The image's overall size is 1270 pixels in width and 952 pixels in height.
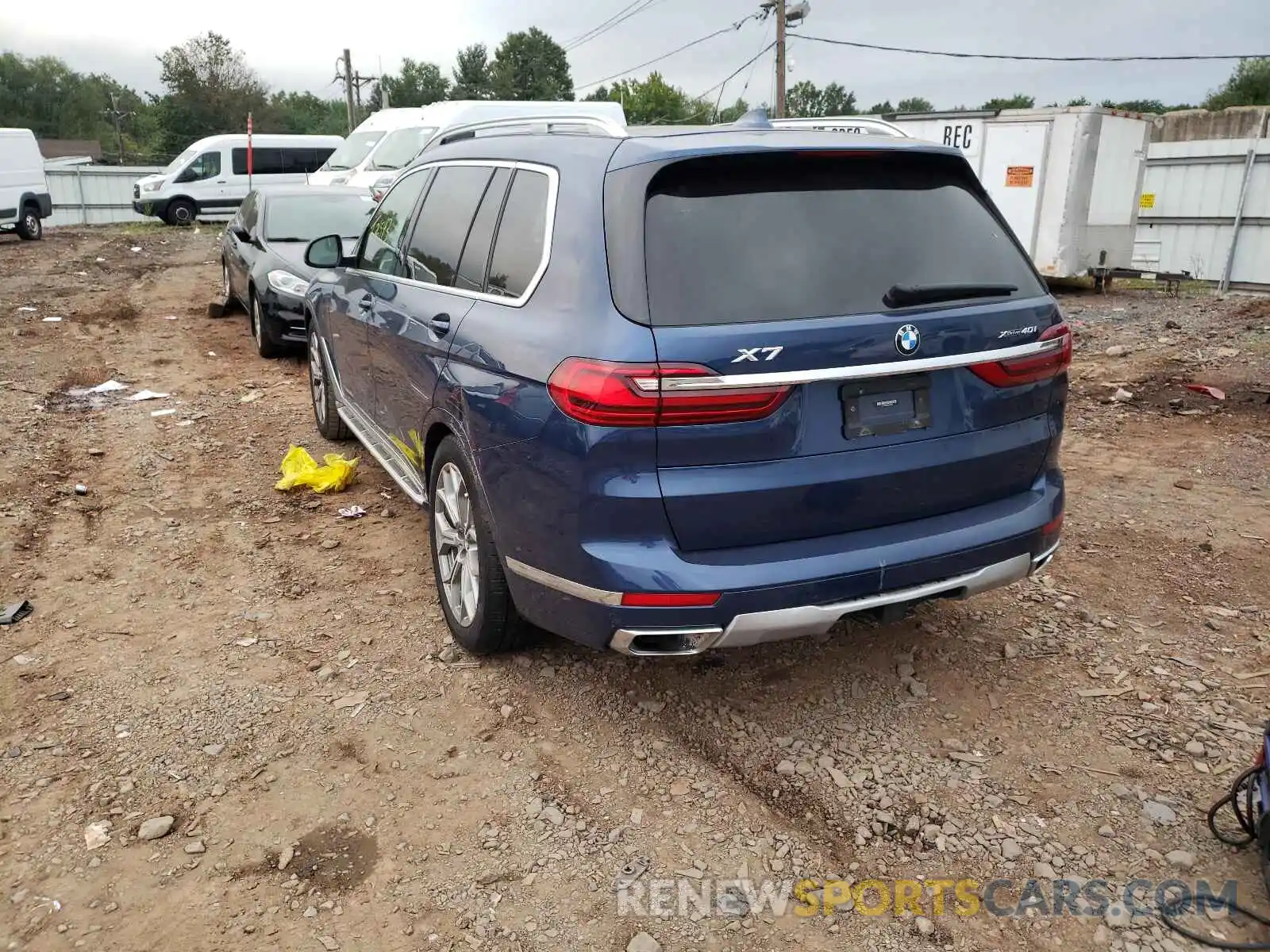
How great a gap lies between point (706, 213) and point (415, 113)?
16127mm

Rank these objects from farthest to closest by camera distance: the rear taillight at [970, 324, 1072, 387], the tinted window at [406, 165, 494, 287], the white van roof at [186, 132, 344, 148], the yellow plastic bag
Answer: the white van roof at [186, 132, 344, 148] < the yellow plastic bag < the tinted window at [406, 165, 494, 287] < the rear taillight at [970, 324, 1072, 387]

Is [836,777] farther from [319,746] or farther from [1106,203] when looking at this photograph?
[1106,203]

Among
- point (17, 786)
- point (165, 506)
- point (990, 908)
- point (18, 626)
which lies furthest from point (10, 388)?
point (990, 908)

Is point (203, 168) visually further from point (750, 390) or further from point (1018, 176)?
point (750, 390)

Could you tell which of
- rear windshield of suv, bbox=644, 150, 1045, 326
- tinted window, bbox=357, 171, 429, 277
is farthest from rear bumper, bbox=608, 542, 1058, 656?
tinted window, bbox=357, 171, 429, 277

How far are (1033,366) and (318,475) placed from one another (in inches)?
165

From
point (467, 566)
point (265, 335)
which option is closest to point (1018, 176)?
point (265, 335)

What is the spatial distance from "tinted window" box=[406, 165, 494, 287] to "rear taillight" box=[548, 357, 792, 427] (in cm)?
140

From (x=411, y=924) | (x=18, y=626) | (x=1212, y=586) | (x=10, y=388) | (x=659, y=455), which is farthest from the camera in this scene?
(x=10, y=388)

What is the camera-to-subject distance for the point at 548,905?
102 inches

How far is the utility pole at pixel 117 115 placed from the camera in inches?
3253

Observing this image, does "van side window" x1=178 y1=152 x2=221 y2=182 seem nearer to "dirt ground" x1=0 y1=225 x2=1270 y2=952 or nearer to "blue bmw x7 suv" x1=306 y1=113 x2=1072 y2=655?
"dirt ground" x1=0 y1=225 x2=1270 y2=952

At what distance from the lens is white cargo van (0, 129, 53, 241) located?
2102cm

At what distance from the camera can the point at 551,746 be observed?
3277 millimetres
